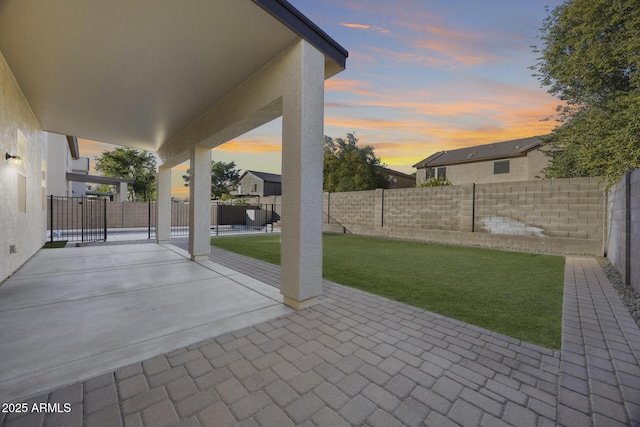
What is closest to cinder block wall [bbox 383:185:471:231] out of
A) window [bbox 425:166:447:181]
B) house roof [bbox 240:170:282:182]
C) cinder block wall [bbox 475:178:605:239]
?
cinder block wall [bbox 475:178:605:239]

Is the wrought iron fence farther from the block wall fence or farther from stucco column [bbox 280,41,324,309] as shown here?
stucco column [bbox 280,41,324,309]

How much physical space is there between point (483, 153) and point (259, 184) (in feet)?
68.6

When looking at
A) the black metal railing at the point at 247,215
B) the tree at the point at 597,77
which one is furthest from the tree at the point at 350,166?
the tree at the point at 597,77

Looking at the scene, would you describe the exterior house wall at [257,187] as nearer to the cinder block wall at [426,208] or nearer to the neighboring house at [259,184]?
the neighboring house at [259,184]

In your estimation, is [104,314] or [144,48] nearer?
[104,314]

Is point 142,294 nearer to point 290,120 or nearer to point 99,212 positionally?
point 290,120

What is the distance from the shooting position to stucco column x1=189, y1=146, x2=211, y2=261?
5664mm

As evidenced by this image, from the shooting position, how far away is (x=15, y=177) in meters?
4.29

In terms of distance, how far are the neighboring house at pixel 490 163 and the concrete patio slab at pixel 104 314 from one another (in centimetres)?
2067

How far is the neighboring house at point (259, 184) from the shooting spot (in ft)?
90.6

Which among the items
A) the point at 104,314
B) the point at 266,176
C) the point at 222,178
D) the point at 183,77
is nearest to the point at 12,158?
the point at 183,77

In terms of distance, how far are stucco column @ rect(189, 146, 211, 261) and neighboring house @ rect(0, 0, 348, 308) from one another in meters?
0.82

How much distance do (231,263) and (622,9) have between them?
12.2m

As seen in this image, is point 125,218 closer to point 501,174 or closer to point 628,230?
point 628,230
